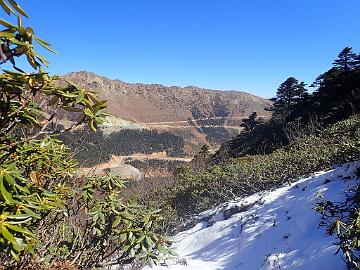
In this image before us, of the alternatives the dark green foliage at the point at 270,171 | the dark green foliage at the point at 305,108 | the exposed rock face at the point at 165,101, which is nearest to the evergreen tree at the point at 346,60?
the dark green foliage at the point at 305,108

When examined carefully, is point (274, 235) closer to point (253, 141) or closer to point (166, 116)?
point (253, 141)

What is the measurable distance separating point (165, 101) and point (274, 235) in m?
158

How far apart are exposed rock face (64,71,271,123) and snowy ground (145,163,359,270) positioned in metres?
129

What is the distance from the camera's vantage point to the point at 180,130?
388 feet

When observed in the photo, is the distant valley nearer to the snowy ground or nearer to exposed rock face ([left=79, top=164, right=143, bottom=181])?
exposed rock face ([left=79, top=164, right=143, bottom=181])

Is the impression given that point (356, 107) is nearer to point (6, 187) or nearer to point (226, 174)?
point (226, 174)

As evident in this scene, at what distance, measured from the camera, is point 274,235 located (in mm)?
8188

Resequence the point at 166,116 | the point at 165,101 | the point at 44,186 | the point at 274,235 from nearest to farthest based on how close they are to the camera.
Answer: the point at 44,186 → the point at 274,235 → the point at 166,116 → the point at 165,101

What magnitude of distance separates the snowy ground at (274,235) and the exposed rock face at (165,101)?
423 feet

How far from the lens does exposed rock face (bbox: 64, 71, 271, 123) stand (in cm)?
14988

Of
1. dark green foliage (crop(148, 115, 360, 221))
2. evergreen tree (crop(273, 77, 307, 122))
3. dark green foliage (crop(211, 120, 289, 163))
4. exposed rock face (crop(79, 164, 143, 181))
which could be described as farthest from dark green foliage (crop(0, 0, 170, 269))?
evergreen tree (crop(273, 77, 307, 122))

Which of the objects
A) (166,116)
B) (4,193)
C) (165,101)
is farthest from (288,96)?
(165,101)

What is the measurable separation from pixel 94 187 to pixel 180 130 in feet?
377

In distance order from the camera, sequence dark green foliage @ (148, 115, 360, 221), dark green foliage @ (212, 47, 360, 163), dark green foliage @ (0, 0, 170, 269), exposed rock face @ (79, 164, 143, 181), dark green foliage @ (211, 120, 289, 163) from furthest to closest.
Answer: dark green foliage @ (211, 120, 289, 163) < dark green foliage @ (212, 47, 360, 163) < dark green foliage @ (148, 115, 360, 221) < exposed rock face @ (79, 164, 143, 181) < dark green foliage @ (0, 0, 170, 269)
